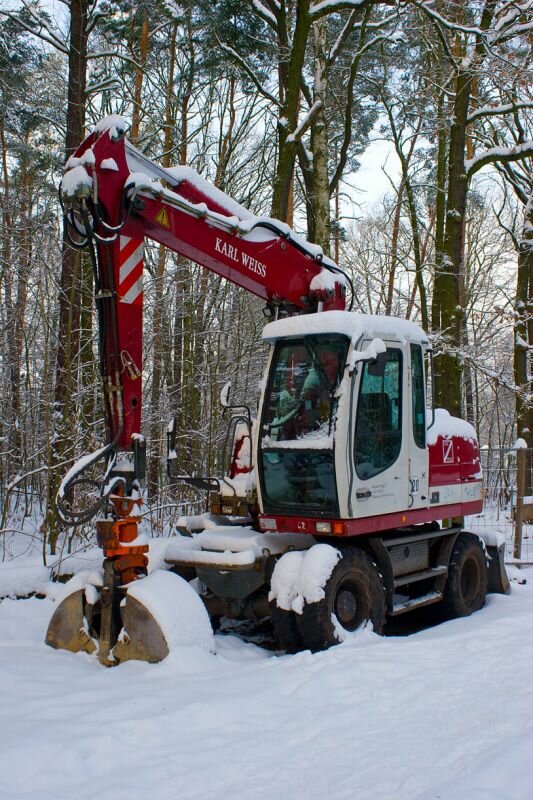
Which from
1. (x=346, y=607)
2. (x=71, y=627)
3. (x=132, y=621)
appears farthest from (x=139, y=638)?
(x=346, y=607)

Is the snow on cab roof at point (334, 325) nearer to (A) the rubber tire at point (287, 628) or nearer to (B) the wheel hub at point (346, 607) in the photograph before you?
(B) the wheel hub at point (346, 607)

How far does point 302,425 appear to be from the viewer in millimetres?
6332

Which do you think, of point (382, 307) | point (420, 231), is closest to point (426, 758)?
point (420, 231)

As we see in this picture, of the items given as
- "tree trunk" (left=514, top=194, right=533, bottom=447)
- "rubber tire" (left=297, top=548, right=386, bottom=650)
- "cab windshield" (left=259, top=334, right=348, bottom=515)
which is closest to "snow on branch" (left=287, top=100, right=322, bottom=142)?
"cab windshield" (left=259, top=334, right=348, bottom=515)

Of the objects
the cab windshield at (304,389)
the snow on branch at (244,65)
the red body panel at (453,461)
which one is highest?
the snow on branch at (244,65)

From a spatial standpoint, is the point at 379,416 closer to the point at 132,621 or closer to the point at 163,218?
the point at 163,218

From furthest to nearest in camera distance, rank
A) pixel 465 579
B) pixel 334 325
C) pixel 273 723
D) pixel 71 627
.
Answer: pixel 465 579
pixel 334 325
pixel 71 627
pixel 273 723

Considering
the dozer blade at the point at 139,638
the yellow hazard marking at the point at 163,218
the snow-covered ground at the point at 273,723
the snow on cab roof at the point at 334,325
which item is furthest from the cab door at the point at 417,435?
the dozer blade at the point at 139,638

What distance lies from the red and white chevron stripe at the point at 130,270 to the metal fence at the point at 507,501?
6.23 meters

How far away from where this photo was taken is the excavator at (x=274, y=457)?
17.6 ft

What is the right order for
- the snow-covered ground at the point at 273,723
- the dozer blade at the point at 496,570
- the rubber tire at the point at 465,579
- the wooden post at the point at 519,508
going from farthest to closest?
the wooden post at the point at 519,508 → the dozer blade at the point at 496,570 → the rubber tire at the point at 465,579 → the snow-covered ground at the point at 273,723

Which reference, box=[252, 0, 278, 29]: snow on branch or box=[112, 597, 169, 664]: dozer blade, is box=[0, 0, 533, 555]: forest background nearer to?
box=[252, 0, 278, 29]: snow on branch

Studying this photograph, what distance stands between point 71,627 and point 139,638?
66cm

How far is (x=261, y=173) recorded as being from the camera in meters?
17.7
